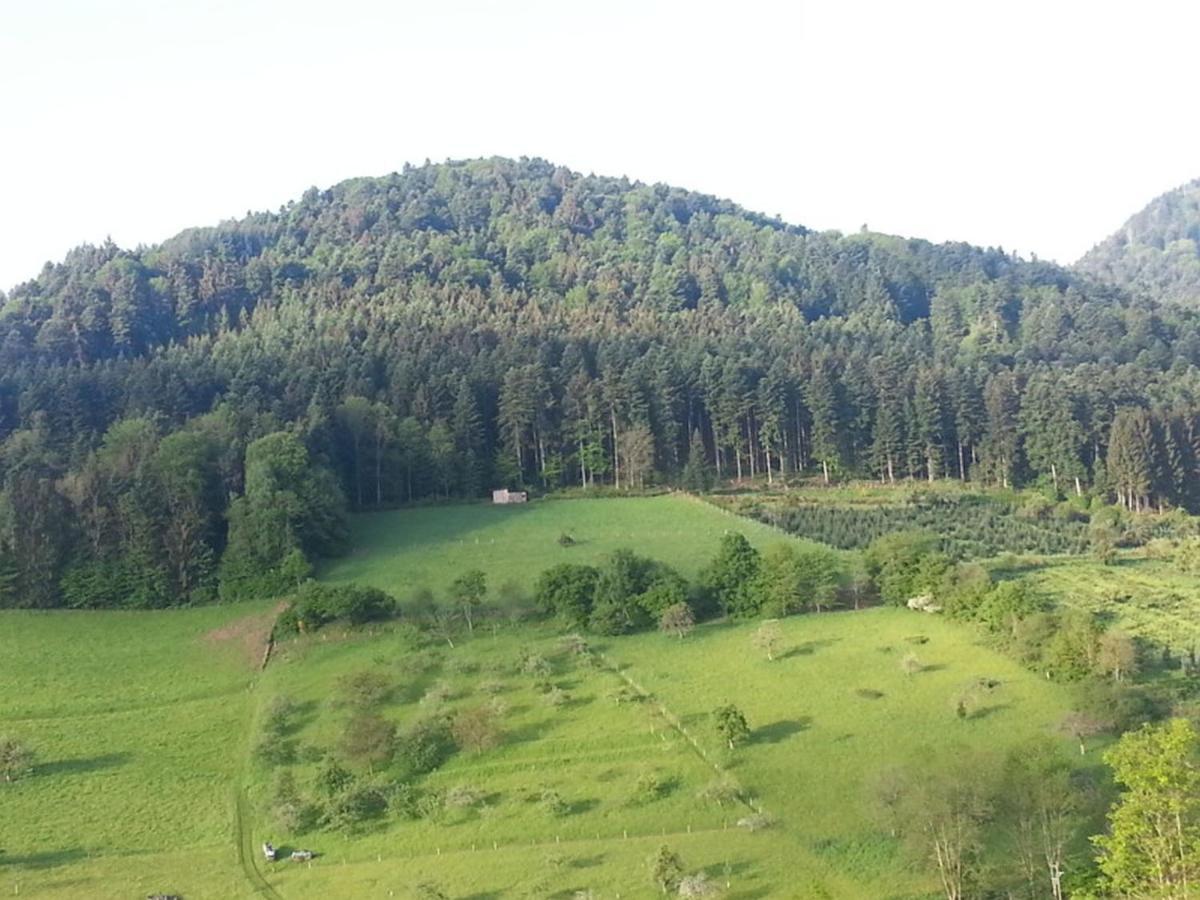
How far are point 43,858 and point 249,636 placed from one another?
20.9 meters

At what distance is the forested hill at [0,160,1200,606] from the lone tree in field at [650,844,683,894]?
126 ft

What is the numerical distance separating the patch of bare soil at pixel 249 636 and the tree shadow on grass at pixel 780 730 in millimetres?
28171

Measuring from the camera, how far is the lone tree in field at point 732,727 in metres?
45.0

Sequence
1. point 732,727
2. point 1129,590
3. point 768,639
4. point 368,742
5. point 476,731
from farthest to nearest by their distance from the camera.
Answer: point 1129,590 → point 768,639 → point 476,731 → point 368,742 → point 732,727

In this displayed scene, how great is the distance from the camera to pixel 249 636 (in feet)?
203

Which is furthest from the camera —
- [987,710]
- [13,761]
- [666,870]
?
[13,761]

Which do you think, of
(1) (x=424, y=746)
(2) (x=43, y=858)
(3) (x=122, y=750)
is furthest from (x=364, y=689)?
(2) (x=43, y=858)

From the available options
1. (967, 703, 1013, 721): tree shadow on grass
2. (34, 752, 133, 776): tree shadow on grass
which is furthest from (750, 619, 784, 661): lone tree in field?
(34, 752, 133, 776): tree shadow on grass

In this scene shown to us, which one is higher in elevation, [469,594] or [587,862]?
[469,594]

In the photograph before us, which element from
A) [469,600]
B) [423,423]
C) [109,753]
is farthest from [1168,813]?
[423,423]

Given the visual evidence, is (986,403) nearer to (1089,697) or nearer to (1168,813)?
(1089,697)

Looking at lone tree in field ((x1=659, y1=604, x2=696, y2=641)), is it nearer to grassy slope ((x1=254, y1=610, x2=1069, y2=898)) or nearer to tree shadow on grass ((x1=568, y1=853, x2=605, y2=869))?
grassy slope ((x1=254, y1=610, x2=1069, y2=898))

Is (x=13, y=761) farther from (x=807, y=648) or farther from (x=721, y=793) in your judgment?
(x=807, y=648)

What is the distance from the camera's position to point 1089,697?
44188 mm
